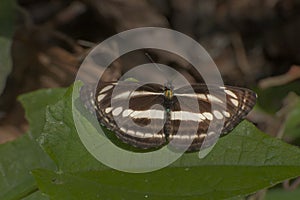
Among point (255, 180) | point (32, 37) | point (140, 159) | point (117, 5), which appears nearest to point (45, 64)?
point (32, 37)

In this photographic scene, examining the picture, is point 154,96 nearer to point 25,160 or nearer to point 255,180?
point 255,180

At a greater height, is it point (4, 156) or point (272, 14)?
point (272, 14)

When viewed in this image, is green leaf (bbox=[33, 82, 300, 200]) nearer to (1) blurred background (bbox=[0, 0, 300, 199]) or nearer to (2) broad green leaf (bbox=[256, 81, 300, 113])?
(1) blurred background (bbox=[0, 0, 300, 199])

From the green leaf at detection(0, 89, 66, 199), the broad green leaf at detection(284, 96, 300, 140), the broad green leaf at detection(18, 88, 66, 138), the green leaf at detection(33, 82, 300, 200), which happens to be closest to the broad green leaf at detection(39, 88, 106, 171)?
the green leaf at detection(33, 82, 300, 200)

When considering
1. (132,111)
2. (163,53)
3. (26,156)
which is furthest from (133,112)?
(163,53)

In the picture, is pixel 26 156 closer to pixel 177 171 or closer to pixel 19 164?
pixel 19 164

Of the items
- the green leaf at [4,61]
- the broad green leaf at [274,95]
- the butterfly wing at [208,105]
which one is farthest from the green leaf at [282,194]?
the green leaf at [4,61]
